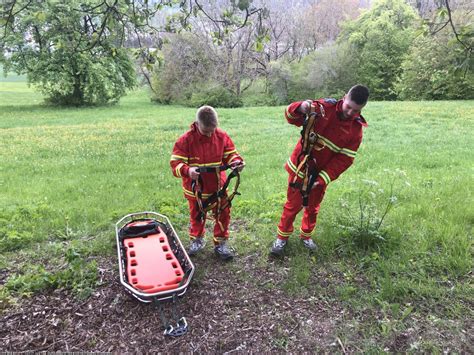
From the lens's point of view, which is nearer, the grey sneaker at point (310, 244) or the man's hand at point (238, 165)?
the man's hand at point (238, 165)

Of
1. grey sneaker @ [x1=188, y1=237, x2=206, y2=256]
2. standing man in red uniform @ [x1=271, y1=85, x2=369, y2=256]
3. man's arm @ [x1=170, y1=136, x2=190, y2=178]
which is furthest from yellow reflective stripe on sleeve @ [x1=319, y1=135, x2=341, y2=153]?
grey sneaker @ [x1=188, y1=237, x2=206, y2=256]

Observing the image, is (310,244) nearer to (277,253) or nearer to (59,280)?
(277,253)

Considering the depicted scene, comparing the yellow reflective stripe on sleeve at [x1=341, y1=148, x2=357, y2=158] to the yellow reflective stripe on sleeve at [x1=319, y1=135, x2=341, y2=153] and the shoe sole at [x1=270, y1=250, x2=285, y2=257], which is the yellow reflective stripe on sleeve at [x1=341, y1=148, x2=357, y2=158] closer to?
the yellow reflective stripe on sleeve at [x1=319, y1=135, x2=341, y2=153]

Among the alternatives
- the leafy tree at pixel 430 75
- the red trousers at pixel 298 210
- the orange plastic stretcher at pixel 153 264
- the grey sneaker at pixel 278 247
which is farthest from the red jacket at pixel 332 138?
the leafy tree at pixel 430 75

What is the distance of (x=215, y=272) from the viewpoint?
4.81m

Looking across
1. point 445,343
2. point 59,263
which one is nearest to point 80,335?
point 59,263

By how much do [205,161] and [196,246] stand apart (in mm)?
1302

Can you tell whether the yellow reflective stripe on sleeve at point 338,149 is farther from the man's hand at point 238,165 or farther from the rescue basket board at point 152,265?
the rescue basket board at point 152,265

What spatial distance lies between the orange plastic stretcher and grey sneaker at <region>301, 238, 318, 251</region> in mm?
1705

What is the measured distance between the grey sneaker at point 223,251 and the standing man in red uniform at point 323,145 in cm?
102

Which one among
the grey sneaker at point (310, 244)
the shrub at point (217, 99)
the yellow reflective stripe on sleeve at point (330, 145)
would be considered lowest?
the shrub at point (217, 99)

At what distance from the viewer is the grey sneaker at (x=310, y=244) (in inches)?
204

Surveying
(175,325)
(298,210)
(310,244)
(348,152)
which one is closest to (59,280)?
(175,325)

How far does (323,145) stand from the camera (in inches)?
182
